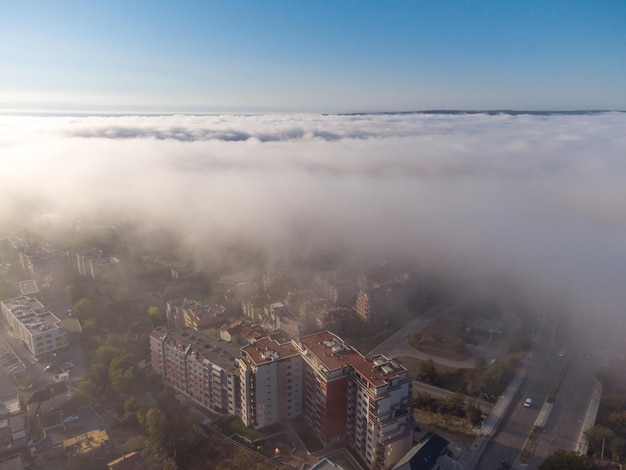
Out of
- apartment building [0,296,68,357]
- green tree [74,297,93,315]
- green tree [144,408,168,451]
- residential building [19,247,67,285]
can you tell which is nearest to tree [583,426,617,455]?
green tree [144,408,168,451]

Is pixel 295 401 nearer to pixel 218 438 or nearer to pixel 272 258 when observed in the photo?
pixel 218 438

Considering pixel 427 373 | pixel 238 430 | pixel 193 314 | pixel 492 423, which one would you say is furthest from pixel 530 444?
pixel 193 314

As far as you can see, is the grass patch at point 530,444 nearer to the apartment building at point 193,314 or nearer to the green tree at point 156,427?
the green tree at point 156,427

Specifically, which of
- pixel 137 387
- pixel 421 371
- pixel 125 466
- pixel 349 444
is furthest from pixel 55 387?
pixel 421 371

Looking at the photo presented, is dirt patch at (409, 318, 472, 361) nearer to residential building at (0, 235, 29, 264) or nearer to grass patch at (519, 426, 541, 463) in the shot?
grass patch at (519, 426, 541, 463)

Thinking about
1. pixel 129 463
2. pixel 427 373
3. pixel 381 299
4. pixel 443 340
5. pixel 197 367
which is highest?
pixel 197 367

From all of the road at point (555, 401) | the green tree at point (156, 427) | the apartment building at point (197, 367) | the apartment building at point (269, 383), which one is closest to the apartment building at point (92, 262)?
the apartment building at point (197, 367)

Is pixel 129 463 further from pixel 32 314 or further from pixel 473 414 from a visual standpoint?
pixel 32 314

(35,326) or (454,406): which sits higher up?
(35,326)
